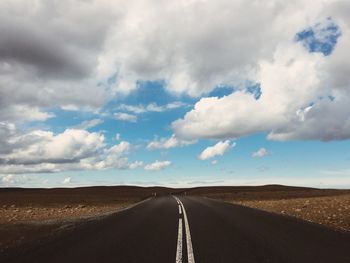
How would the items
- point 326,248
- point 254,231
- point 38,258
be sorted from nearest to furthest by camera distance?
point 38,258
point 326,248
point 254,231

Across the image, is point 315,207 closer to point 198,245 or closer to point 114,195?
point 198,245

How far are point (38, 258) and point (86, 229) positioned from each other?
588cm

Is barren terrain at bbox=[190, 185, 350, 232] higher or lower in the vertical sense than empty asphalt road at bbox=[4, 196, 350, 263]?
higher

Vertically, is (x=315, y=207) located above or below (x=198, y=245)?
above

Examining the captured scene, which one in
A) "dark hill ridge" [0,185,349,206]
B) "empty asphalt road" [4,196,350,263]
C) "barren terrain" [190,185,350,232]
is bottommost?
"empty asphalt road" [4,196,350,263]

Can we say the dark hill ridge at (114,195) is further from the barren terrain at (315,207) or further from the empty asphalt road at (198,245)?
the empty asphalt road at (198,245)

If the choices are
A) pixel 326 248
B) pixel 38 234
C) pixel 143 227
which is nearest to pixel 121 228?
pixel 143 227

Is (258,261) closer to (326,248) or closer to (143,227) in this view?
(326,248)

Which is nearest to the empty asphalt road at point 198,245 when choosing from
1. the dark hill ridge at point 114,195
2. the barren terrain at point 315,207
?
the barren terrain at point 315,207

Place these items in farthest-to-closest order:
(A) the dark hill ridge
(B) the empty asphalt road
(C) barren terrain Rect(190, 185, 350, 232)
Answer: (A) the dark hill ridge
(C) barren terrain Rect(190, 185, 350, 232)
(B) the empty asphalt road

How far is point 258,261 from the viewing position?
8.48 m

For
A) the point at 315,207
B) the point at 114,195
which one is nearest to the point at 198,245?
the point at 315,207

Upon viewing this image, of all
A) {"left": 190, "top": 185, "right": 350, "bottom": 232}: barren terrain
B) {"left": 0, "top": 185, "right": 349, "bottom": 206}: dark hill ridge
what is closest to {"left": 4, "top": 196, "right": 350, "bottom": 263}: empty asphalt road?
{"left": 190, "top": 185, "right": 350, "bottom": 232}: barren terrain

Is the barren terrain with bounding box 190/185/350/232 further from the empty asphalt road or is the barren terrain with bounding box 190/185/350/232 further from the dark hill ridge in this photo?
the dark hill ridge
